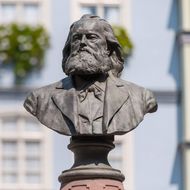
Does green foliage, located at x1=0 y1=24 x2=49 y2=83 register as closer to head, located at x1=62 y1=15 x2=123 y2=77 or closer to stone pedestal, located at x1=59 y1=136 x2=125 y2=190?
head, located at x1=62 y1=15 x2=123 y2=77

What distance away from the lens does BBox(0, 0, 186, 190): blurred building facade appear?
67.5 ft

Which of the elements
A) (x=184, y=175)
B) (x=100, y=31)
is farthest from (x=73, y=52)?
(x=184, y=175)

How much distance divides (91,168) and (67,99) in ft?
1.61

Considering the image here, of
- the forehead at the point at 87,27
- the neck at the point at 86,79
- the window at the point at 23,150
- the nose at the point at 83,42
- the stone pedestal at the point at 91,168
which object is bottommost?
the window at the point at 23,150

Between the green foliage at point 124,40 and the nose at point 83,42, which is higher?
the nose at point 83,42

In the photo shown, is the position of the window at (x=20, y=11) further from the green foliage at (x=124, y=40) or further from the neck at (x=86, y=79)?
the neck at (x=86, y=79)

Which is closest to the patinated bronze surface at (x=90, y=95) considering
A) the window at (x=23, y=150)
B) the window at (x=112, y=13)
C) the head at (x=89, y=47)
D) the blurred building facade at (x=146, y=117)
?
the head at (x=89, y=47)

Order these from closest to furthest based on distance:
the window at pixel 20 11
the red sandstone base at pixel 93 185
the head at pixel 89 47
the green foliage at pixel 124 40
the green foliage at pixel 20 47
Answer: the red sandstone base at pixel 93 185 < the head at pixel 89 47 < the green foliage at pixel 20 47 < the green foliage at pixel 124 40 < the window at pixel 20 11

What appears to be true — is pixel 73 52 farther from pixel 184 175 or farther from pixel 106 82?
pixel 184 175

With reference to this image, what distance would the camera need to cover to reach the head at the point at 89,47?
884 cm

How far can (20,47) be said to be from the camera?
2055 cm

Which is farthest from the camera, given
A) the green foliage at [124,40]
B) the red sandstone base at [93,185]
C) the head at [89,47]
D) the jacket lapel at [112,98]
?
the green foliage at [124,40]

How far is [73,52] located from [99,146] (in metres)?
0.65

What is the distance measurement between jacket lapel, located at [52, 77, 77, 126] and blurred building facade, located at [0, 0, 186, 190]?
1131 centimetres
